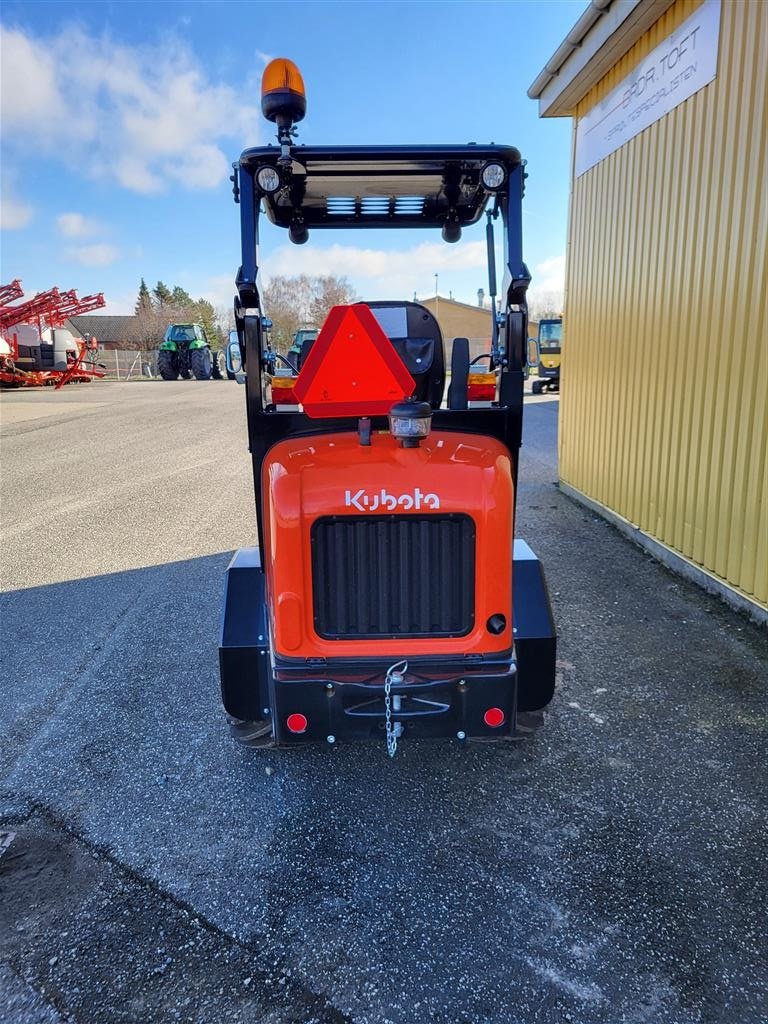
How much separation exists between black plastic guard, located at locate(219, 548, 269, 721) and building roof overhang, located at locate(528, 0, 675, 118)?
5.82 metres

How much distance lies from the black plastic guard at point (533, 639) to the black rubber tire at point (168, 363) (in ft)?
107

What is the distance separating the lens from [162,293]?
8250 cm

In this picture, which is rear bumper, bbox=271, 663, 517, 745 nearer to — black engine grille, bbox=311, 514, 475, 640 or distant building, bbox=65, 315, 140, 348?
black engine grille, bbox=311, 514, 475, 640

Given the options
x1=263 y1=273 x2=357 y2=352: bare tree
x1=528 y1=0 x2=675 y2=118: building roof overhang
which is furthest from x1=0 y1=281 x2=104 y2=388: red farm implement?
x1=263 y1=273 x2=357 y2=352: bare tree

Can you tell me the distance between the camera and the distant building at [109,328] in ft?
Result: 214

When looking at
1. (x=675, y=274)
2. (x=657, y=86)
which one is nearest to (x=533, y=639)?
(x=675, y=274)

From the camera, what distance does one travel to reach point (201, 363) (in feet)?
108

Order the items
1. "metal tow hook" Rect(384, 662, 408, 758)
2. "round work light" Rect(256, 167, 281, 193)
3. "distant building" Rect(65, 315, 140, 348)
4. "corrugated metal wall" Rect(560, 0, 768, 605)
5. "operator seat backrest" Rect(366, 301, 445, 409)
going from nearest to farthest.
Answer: "metal tow hook" Rect(384, 662, 408, 758) < "round work light" Rect(256, 167, 281, 193) < "operator seat backrest" Rect(366, 301, 445, 409) < "corrugated metal wall" Rect(560, 0, 768, 605) < "distant building" Rect(65, 315, 140, 348)

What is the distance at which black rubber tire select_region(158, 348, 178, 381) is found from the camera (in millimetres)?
33000

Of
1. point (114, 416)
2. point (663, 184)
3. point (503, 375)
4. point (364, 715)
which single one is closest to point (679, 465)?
point (663, 184)

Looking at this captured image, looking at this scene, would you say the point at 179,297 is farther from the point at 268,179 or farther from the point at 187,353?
the point at 268,179

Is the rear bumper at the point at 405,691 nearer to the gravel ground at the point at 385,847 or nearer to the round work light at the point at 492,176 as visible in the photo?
the gravel ground at the point at 385,847

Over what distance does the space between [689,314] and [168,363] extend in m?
31.1

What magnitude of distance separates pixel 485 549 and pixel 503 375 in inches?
31.5
